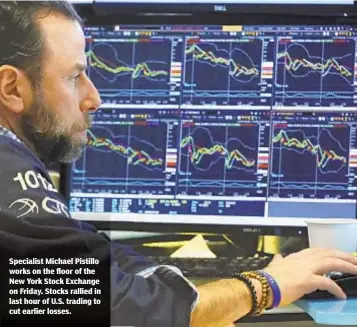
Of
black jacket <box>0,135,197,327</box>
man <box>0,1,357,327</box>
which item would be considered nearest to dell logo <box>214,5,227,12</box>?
man <box>0,1,357,327</box>

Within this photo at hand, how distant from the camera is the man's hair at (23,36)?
80 centimetres

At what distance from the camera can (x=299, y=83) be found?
Result: 3.68 feet

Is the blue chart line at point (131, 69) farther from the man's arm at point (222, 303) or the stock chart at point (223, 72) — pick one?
the man's arm at point (222, 303)

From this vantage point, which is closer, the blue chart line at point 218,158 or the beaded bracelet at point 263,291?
the beaded bracelet at point 263,291

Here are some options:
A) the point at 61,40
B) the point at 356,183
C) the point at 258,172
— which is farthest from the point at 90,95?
the point at 356,183

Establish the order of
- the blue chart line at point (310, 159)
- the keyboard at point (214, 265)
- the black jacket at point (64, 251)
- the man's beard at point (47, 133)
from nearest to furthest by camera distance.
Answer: the black jacket at point (64, 251)
the man's beard at point (47, 133)
the keyboard at point (214, 265)
the blue chart line at point (310, 159)

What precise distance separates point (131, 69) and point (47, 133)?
351 mm

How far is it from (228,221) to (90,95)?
1.12ft

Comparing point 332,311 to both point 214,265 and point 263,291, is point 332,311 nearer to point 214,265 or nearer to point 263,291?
point 263,291

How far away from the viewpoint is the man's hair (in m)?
0.80

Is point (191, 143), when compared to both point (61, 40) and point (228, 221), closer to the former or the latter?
point (228, 221)

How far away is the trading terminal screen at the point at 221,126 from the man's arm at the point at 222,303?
36 centimetres

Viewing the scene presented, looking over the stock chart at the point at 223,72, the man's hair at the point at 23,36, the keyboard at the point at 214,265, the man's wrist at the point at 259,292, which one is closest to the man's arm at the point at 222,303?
the man's wrist at the point at 259,292

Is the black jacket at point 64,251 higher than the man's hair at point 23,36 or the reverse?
the reverse
